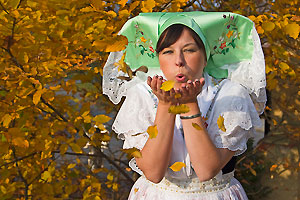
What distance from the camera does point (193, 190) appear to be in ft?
5.05

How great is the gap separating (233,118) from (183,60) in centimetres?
31

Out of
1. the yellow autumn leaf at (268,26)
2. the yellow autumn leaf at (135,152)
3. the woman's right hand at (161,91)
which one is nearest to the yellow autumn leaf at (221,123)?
the woman's right hand at (161,91)

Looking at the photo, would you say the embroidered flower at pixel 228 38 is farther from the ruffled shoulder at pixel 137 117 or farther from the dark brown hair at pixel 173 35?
the ruffled shoulder at pixel 137 117

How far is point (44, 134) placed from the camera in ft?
6.52

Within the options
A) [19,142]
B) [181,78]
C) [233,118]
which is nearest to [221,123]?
[233,118]

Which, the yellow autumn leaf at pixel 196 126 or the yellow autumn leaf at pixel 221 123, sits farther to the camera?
the yellow autumn leaf at pixel 221 123

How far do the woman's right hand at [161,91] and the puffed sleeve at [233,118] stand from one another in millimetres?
275

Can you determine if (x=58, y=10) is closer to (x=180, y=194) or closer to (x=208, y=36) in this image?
(x=208, y=36)

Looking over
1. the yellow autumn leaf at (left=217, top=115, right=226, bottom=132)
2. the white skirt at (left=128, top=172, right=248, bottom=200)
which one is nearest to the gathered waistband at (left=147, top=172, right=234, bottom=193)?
the white skirt at (left=128, top=172, right=248, bottom=200)

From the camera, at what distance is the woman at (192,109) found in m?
1.37

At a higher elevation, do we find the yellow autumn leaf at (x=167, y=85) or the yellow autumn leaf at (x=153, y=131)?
the yellow autumn leaf at (x=167, y=85)

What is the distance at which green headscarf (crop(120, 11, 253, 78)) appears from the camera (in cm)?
153

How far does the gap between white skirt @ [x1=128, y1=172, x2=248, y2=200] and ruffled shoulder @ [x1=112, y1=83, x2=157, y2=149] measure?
9.0 inches

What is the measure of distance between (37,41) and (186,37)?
850 millimetres
